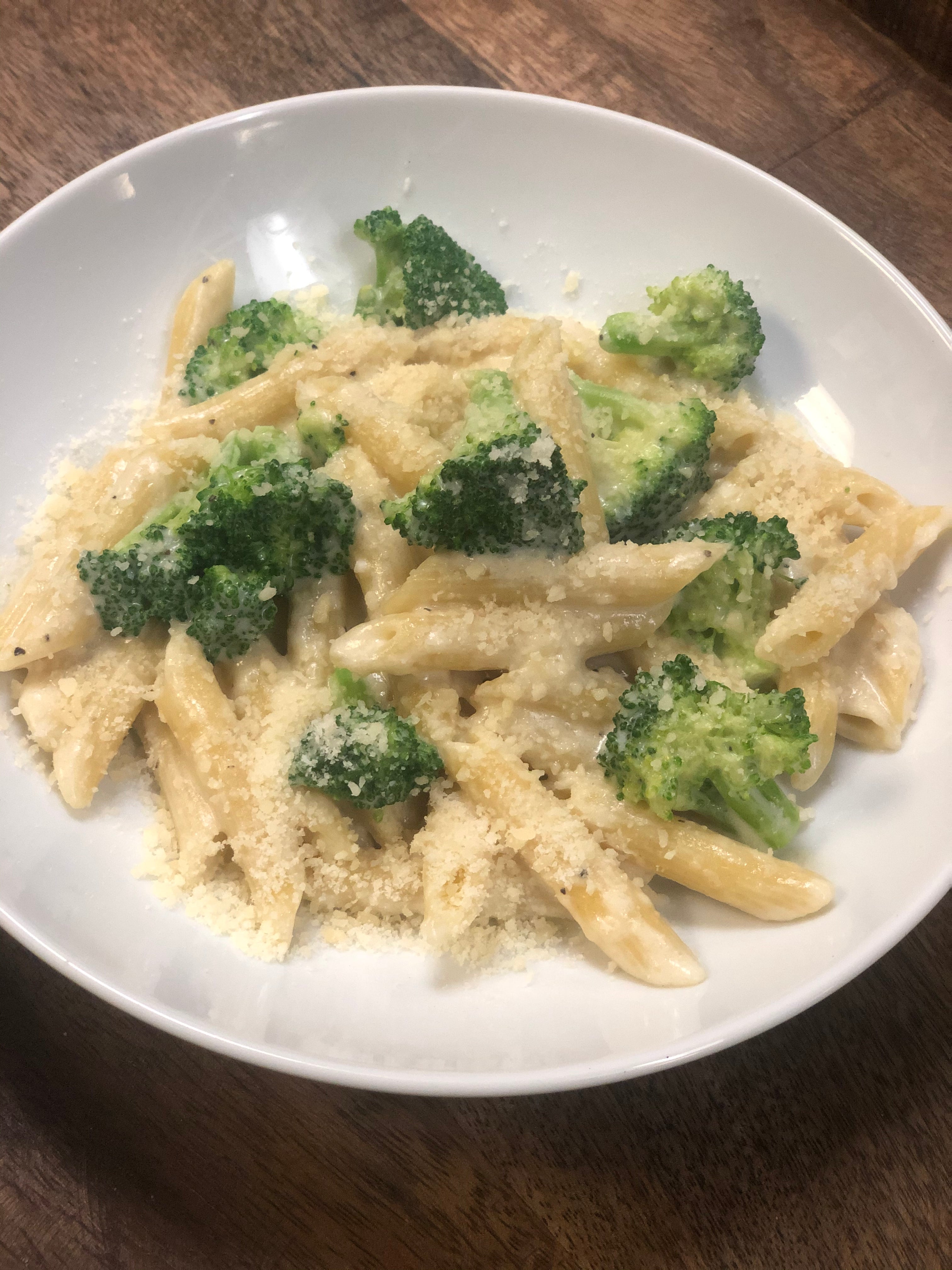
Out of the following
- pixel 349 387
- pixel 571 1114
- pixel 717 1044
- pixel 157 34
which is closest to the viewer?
pixel 717 1044

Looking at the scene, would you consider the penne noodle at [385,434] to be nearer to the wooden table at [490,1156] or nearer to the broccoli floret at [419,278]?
the broccoli floret at [419,278]

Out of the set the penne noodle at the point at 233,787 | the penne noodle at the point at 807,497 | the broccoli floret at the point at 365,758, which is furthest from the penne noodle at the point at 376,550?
the penne noodle at the point at 807,497

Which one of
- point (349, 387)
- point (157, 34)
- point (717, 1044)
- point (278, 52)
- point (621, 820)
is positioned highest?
point (157, 34)

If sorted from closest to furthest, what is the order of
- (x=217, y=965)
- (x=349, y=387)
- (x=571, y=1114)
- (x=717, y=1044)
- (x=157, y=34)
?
(x=717, y=1044) → (x=217, y=965) → (x=571, y=1114) → (x=349, y=387) → (x=157, y=34)

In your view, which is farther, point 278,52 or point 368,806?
point 278,52

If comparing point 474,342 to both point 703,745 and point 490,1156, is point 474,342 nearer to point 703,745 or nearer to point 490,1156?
point 703,745

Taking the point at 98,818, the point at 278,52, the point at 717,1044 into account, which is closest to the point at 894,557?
the point at 717,1044

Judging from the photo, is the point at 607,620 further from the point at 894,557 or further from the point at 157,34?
the point at 157,34
